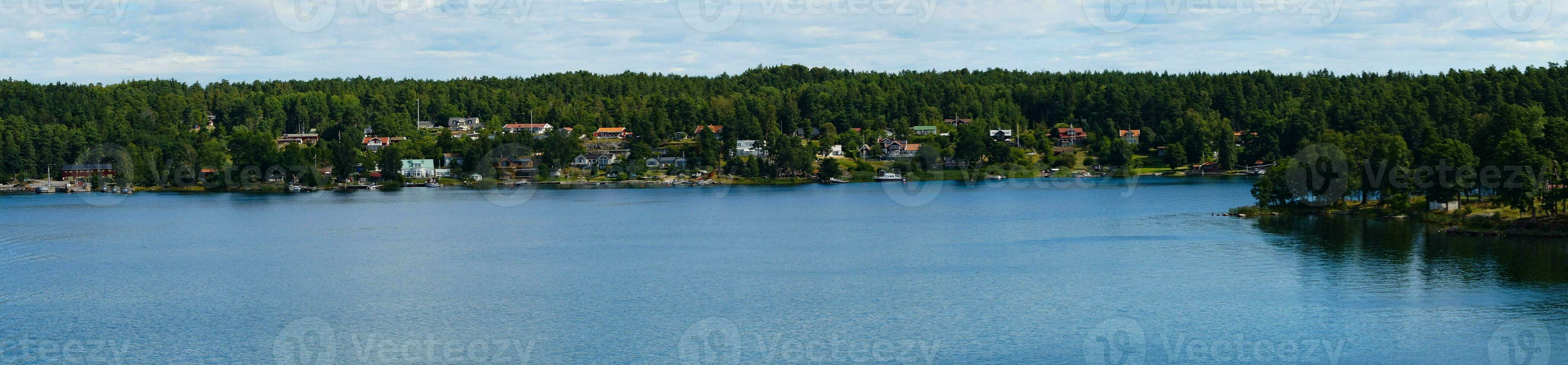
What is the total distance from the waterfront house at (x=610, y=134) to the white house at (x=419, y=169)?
15832 mm

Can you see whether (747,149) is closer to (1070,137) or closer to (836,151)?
(836,151)

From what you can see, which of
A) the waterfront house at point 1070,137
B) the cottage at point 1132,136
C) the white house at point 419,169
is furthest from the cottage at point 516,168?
the cottage at point 1132,136

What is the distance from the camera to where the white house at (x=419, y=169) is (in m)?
81.6

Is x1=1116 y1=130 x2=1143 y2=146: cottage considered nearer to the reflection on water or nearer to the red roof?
the red roof

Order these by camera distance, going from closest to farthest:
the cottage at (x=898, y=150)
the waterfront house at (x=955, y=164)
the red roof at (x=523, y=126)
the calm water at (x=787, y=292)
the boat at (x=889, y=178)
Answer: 1. the calm water at (x=787, y=292)
2. the boat at (x=889, y=178)
3. the waterfront house at (x=955, y=164)
4. the cottage at (x=898, y=150)
5. the red roof at (x=523, y=126)

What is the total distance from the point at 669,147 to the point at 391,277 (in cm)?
5972

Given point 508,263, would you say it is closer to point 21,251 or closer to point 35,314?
point 35,314

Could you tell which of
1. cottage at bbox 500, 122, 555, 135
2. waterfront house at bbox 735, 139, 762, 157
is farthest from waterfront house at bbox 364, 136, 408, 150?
waterfront house at bbox 735, 139, 762, 157

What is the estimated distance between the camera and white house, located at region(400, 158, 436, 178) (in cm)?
8162

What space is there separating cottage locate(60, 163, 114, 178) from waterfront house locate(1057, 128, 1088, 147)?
2611 inches

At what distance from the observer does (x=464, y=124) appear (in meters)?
107

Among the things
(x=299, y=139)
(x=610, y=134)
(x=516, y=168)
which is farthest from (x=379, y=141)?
(x=610, y=134)

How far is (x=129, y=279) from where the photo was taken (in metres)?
29.1

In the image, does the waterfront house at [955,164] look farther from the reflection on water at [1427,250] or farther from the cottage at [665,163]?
the reflection on water at [1427,250]
